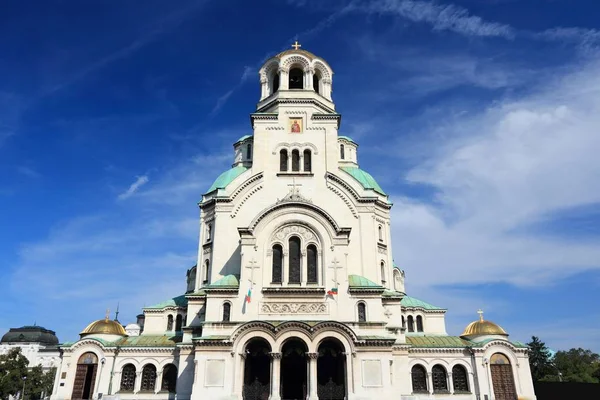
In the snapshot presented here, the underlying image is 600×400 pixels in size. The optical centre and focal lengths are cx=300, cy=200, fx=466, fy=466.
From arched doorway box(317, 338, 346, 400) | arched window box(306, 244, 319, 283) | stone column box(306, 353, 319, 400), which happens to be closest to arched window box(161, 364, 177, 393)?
arched doorway box(317, 338, 346, 400)

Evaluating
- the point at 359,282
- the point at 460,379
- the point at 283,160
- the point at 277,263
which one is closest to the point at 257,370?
the point at 277,263

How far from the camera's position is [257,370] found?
25797 millimetres

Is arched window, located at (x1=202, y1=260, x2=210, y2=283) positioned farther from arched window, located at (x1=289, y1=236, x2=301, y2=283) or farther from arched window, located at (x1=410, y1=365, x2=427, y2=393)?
arched window, located at (x1=410, y1=365, x2=427, y2=393)

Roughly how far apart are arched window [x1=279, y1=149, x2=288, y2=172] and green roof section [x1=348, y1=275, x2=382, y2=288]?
362 inches

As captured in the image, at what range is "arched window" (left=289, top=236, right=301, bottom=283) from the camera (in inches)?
1042

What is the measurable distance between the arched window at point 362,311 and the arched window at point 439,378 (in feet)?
21.9

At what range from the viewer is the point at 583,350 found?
70938 millimetres

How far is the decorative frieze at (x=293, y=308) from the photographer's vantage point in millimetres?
25281

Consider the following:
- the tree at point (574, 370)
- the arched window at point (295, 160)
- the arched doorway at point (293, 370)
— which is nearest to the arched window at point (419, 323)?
the arched doorway at point (293, 370)

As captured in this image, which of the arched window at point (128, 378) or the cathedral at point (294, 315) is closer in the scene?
the cathedral at point (294, 315)

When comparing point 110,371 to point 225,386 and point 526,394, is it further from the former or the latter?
point 526,394

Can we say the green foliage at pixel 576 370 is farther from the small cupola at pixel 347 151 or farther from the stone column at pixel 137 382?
the stone column at pixel 137 382

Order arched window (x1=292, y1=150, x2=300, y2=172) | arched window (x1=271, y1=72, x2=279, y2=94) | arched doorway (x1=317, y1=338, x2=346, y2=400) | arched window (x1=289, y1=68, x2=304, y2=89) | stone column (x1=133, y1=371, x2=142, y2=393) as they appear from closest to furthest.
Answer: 1. arched doorway (x1=317, y1=338, x2=346, y2=400)
2. stone column (x1=133, y1=371, x2=142, y2=393)
3. arched window (x1=292, y1=150, x2=300, y2=172)
4. arched window (x1=289, y1=68, x2=304, y2=89)
5. arched window (x1=271, y1=72, x2=279, y2=94)

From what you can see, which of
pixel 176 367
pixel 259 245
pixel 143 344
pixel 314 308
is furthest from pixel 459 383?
pixel 143 344
